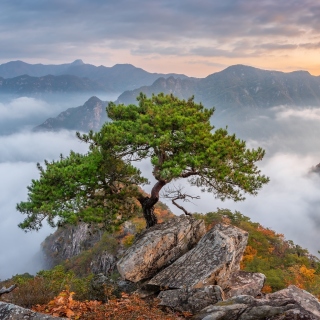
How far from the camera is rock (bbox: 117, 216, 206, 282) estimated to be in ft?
50.9

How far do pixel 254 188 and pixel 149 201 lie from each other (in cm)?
635

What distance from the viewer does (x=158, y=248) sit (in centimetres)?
1622

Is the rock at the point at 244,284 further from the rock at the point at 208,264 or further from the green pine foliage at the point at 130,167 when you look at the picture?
the green pine foliage at the point at 130,167

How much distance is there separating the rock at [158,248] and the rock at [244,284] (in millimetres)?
2738

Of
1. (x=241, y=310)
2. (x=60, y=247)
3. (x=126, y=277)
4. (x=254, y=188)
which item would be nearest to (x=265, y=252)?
(x=254, y=188)

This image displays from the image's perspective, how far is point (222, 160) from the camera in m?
17.3

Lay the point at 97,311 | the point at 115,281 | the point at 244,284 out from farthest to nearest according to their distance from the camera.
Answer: the point at 115,281, the point at 244,284, the point at 97,311

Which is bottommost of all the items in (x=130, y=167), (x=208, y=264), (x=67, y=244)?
(x=67, y=244)

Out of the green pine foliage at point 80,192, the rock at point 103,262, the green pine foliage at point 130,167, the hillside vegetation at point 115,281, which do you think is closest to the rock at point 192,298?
the hillside vegetation at point 115,281

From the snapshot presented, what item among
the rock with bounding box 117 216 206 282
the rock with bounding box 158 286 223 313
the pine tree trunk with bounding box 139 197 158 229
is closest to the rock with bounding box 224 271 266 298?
the rock with bounding box 158 286 223 313

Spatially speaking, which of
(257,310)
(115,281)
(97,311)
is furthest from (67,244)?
(257,310)

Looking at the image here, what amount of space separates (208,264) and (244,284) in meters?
2.39

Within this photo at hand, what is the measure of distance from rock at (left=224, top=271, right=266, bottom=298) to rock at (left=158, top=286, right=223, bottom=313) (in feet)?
6.50

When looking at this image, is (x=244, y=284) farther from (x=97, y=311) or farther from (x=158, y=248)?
(x=97, y=311)
